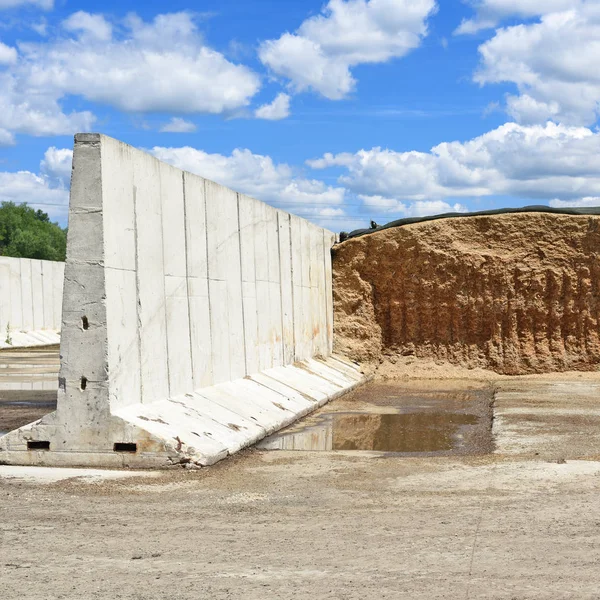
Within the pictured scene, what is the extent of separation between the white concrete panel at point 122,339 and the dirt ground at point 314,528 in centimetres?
85

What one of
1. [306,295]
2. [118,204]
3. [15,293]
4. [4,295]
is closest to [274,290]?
[306,295]

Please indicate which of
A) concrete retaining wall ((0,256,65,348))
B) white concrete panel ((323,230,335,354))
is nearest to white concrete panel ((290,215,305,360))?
white concrete panel ((323,230,335,354))

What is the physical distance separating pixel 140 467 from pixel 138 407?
31.3 inches

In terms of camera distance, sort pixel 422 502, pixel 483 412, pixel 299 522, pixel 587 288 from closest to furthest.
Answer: pixel 299 522
pixel 422 502
pixel 483 412
pixel 587 288

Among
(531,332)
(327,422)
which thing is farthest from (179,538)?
(531,332)

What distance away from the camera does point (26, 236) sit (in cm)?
7188

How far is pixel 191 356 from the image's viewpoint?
10.2 meters

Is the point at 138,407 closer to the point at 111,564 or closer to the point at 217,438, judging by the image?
the point at 217,438

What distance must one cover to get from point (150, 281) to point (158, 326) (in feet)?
1.51

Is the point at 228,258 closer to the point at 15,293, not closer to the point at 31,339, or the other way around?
the point at 31,339

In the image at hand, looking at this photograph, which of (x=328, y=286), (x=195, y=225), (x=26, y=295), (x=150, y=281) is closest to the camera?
(x=150, y=281)

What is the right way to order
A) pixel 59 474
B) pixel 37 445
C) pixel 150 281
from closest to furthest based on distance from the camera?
pixel 59 474 < pixel 37 445 < pixel 150 281

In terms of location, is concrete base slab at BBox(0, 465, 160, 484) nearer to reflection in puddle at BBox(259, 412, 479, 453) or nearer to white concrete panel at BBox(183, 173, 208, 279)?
reflection in puddle at BBox(259, 412, 479, 453)

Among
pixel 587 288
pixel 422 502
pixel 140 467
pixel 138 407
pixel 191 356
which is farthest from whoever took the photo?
pixel 587 288
